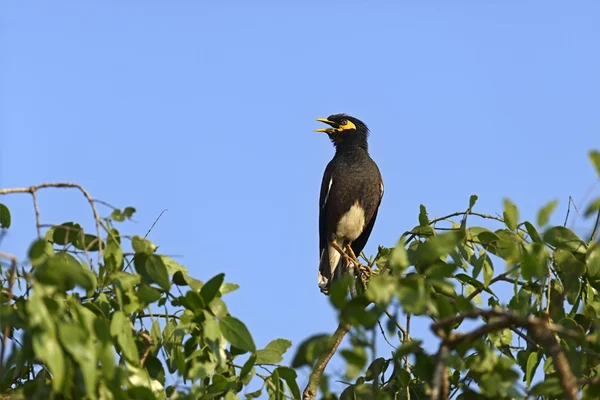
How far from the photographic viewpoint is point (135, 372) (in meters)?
2.27

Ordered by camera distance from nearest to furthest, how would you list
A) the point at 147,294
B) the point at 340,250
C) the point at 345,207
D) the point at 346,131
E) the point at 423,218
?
1. the point at 147,294
2. the point at 423,218
3. the point at 340,250
4. the point at 345,207
5. the point at 346,131

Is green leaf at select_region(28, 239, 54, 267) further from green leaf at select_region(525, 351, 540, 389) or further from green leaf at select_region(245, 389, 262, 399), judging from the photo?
green leaf at select_region(525, 351, 540, 389)

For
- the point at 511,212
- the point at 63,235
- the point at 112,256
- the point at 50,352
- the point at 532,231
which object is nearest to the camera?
the point at 50,352

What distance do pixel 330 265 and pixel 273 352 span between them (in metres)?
4.55

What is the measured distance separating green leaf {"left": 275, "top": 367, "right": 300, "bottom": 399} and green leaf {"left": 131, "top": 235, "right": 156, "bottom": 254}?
1.84 feet

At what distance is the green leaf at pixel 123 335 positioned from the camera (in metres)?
2.19

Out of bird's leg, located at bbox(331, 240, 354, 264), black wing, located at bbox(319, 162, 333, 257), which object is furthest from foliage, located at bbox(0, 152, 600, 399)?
black wing, located at bbox(319, 162, 333, 257)

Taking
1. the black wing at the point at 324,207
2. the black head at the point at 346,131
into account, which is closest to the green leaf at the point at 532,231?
the black wing at the point at 324,207

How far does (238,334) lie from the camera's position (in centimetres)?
244

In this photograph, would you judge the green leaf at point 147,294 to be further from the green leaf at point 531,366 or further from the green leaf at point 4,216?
the green leaf at point 531,366

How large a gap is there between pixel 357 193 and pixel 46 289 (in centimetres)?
543

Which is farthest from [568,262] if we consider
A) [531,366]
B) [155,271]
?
[155,271]

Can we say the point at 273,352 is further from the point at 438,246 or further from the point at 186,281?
the point at 438,246

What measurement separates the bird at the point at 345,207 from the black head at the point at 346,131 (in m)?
0.20
